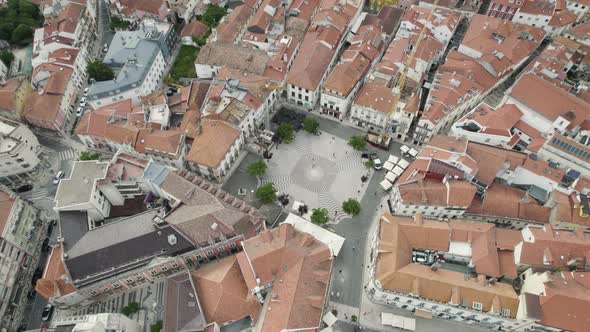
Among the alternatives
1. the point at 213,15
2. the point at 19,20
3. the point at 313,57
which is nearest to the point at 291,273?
the point at 313,57

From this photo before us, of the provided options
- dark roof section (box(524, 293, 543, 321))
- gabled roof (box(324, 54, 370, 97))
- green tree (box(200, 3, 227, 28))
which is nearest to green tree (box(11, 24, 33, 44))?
green tree (box(200, 3, 227, 28))

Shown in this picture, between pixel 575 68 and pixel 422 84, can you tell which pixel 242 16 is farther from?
pixel 575 68

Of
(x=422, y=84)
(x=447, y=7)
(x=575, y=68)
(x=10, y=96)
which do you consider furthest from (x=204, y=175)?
(x=575, y=68)

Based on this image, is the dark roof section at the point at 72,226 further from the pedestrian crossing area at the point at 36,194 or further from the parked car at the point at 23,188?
the parked car at the point at 23,188

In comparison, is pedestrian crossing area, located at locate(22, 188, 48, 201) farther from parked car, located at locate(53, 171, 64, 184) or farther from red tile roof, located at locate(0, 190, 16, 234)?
red tile roof, located at locate(0, 190, 16, 234)

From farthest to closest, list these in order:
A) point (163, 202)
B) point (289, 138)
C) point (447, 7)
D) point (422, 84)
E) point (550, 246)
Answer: point (447, 7) → point (422, 84) → point (289, 138) → point (163, 202) → point (550, 246)
